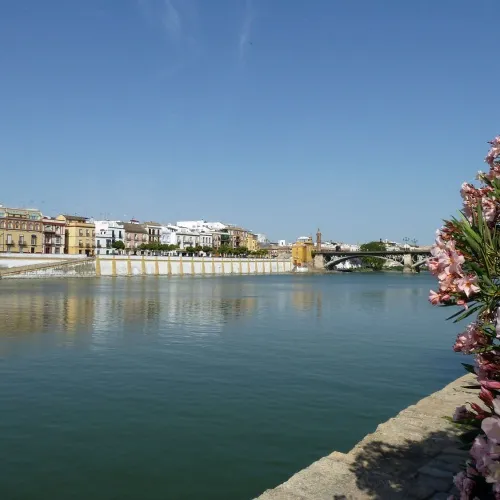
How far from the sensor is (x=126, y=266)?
340 ft

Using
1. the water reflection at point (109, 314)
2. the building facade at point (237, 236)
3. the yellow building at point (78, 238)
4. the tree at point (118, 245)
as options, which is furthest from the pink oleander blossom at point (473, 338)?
the building facade at point (237, 236)

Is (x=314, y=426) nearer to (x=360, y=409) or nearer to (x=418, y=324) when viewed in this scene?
(x=360, y=409)

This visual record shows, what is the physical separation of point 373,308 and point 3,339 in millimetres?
30088

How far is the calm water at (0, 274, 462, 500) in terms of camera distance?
30.3 feet

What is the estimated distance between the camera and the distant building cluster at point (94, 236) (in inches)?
4279

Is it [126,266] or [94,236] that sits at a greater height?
[94,236]

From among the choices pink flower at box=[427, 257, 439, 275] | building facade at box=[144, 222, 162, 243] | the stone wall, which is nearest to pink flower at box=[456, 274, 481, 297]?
pink flower at box=[427, 257, 439, 275]

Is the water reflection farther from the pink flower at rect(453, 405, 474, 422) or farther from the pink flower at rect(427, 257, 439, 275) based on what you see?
the pink flower at rect(427, 257, 439, 275)

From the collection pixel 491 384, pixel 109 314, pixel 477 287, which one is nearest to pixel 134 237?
pixel 109 314

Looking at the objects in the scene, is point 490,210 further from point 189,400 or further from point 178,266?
point 178,266

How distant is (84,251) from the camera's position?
122 meters

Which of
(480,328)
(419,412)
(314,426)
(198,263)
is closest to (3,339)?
(314,426)

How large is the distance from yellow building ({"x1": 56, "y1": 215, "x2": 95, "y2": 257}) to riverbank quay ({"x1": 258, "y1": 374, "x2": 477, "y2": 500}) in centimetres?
11749

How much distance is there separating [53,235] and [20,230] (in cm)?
870
